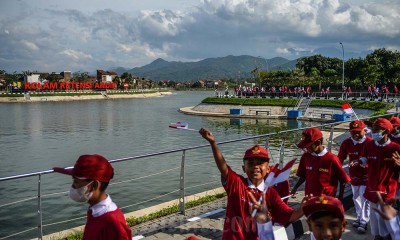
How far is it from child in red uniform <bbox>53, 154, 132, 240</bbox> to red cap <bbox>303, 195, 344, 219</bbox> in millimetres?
1293

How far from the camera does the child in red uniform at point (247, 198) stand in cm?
336

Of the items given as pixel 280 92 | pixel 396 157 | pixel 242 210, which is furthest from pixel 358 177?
pixel 280 92

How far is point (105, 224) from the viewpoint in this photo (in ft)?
8.80

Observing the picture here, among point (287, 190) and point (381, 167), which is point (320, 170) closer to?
point (287, 190)

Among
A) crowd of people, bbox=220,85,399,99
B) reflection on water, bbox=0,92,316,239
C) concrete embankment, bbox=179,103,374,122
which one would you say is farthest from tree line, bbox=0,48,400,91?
reflection on water, bbox=0,92,316,239

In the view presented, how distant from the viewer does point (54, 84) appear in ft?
415

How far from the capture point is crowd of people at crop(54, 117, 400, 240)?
2641 mm

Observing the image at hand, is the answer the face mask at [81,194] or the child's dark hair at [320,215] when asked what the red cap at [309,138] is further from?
the face mask at [81,194]

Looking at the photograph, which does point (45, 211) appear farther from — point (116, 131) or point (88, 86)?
point (88, 86)

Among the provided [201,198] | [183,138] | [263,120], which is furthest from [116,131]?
[201,198]

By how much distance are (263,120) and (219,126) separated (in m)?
8.21

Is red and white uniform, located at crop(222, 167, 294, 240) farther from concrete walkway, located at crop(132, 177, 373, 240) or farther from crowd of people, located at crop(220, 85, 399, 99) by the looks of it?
crowd of people, located at crop(220, 85, 399, 99)

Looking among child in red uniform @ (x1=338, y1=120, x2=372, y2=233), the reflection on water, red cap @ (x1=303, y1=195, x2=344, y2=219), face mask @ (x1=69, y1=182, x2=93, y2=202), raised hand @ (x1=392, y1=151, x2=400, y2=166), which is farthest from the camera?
the reflection on water

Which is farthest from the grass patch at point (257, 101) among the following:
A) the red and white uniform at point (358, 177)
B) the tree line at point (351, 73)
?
the red and white uniform at point (358, 177)
